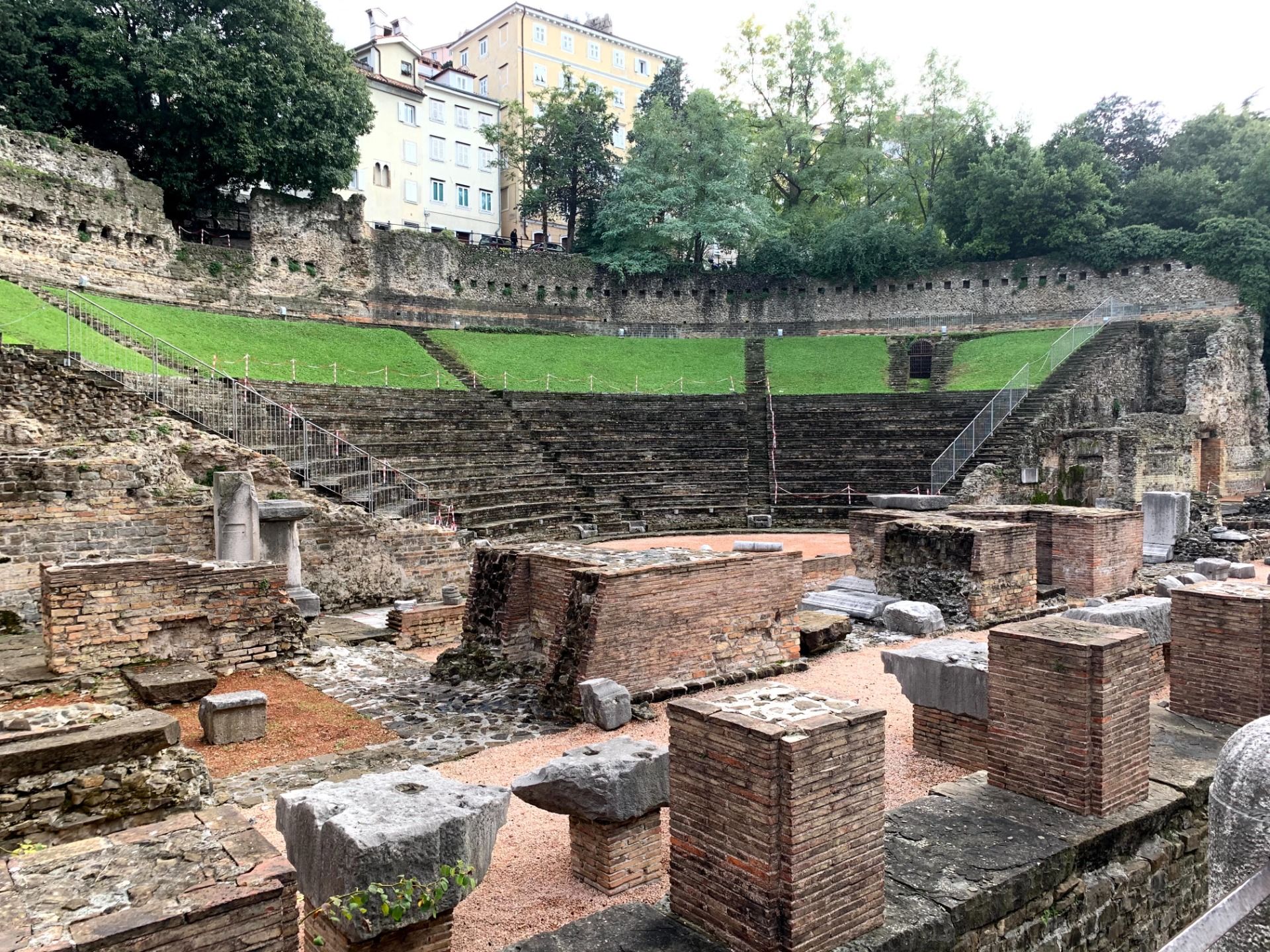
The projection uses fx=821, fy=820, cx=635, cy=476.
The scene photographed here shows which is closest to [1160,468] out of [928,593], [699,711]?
[928,593]

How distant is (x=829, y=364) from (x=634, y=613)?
25.8 m

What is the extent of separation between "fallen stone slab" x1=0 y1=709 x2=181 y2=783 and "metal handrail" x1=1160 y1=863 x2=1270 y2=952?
5006mm

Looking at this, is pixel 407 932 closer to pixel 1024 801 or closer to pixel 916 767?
pixel 1024 801

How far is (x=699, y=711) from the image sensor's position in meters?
4.28

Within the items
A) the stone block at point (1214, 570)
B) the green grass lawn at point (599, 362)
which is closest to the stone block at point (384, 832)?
the stone block at point (1214, 570)

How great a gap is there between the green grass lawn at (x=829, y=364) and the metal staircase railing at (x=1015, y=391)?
16.4 ft

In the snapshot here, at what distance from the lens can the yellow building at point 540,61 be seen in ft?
164

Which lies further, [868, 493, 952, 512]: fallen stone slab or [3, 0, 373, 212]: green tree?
[3, 0, 373, 212]: green tree

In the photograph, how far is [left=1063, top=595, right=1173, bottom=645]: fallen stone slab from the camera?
317 inches

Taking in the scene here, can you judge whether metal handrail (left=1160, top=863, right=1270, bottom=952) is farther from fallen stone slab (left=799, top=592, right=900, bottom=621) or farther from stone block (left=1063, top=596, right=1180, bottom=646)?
fallen stone slab (left=799, top=592, right=900, bottom=621)

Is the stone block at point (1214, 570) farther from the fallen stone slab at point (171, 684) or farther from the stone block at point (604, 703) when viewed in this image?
the fallen stone slab at point (171, 684)

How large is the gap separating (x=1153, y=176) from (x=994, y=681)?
123ft

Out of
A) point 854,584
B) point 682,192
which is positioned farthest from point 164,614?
point 682,192

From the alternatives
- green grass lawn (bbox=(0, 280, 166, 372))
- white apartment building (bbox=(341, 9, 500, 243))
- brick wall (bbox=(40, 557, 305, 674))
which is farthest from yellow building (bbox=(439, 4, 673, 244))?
brick wall (bbox=(40, 557, 305, 674))
